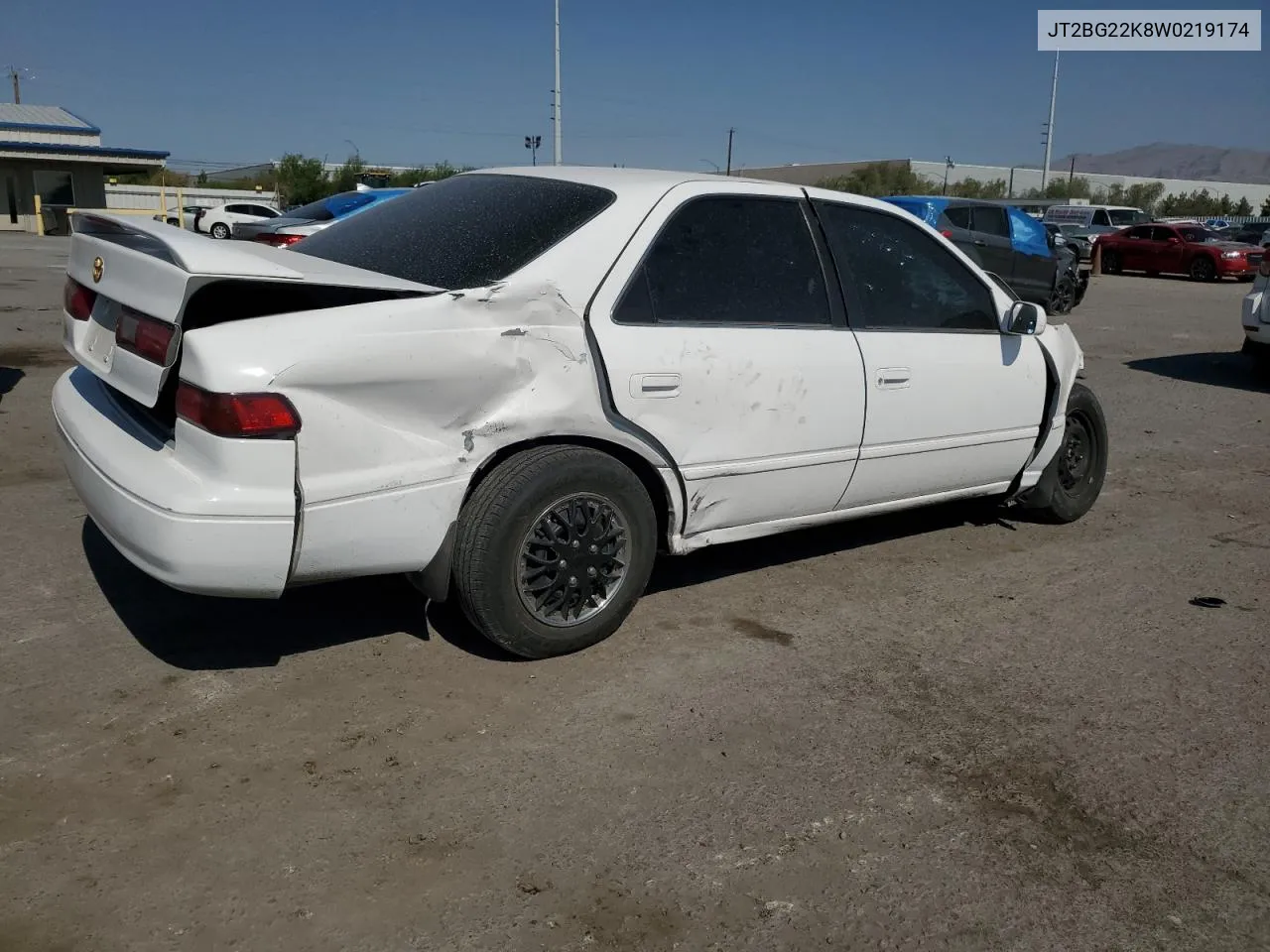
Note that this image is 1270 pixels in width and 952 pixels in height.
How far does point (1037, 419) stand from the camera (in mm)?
5055

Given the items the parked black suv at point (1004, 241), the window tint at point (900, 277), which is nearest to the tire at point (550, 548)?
the window tint at point (900, 277)

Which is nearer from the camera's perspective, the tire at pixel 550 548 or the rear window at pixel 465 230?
the tire at pixel 550 548

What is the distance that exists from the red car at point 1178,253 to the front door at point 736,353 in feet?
87.0

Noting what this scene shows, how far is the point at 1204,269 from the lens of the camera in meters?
27.0

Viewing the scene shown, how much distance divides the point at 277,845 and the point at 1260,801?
A: 2.70 metres

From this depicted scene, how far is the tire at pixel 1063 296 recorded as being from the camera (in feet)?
56.6

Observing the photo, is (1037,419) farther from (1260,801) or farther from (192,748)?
(192,748)

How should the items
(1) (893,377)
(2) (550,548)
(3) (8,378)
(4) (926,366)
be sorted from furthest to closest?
1. (3) (8,378)
2. (4) (926,366)
3. (1) (893,377)
4. (2) (550,548)

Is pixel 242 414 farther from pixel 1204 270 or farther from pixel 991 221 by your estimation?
pixel 1204 270

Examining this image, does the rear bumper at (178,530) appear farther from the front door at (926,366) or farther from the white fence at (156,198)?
the white fence at (156,198)

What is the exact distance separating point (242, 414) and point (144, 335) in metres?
0.57

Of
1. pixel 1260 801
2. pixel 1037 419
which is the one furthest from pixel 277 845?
pixel 1037 419

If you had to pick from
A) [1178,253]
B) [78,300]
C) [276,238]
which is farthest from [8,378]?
[1178,253]

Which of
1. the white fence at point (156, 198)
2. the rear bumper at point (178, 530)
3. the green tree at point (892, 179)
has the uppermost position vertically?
the green tree at point (892, 179)
